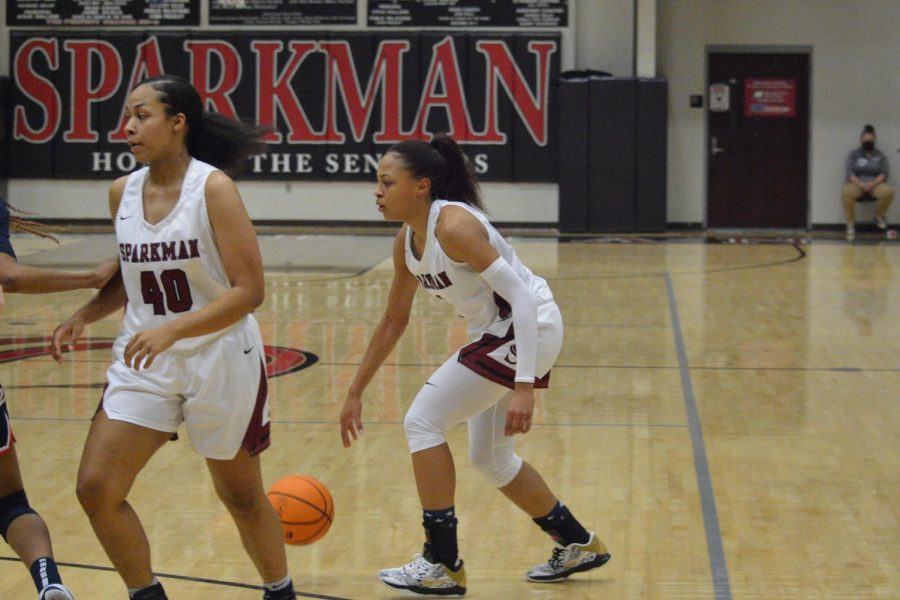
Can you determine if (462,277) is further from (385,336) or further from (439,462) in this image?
(439,462)

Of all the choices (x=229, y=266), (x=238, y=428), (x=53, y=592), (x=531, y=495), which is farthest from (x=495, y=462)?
(x=53, y=592)

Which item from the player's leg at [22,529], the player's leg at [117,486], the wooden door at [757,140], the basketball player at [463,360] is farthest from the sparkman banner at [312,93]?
the player's leg at [117,486]

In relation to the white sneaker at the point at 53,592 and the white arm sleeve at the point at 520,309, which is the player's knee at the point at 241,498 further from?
the white arm sleeve at the point at 520,309

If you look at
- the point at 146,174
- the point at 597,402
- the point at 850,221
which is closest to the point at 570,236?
the point at 850,221

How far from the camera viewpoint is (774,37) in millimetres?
19312

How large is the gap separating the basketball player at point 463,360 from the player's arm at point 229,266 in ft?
2.30

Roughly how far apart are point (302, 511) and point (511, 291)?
1048 millimetres

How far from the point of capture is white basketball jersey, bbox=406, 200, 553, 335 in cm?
407

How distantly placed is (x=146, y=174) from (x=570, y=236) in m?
15.2

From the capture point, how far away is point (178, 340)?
11.0ft

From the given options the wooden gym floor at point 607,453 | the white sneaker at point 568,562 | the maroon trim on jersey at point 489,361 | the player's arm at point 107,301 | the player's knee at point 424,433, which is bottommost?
the wooden gym floor at point 607,453

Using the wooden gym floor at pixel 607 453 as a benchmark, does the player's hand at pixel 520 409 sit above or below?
above

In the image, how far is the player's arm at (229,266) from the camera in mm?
3338

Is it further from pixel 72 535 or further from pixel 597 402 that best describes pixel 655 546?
pixel 597 402
